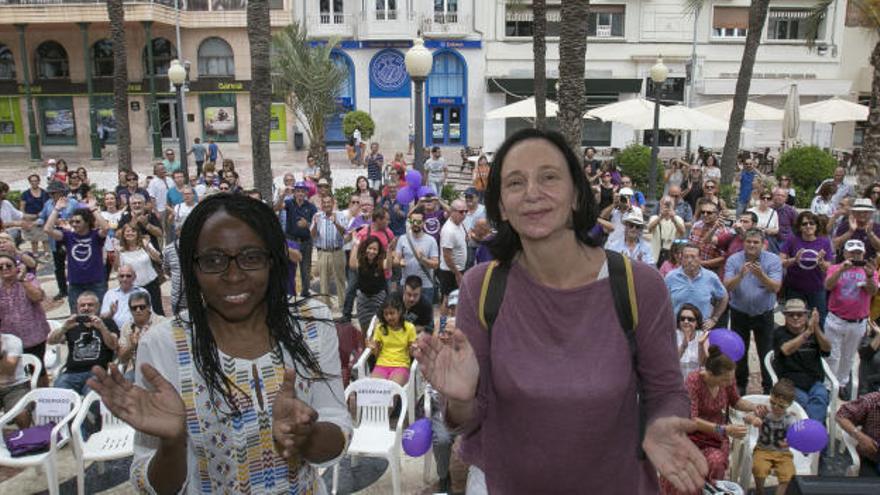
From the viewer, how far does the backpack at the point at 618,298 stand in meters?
1.98

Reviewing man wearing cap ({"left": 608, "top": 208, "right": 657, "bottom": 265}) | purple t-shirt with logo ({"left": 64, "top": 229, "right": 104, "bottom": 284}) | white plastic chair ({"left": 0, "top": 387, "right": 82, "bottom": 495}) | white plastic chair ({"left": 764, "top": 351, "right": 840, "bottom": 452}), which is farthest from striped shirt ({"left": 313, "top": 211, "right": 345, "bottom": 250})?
white plastic chair ({"left": 764, "top": 351, "right": 840, "bottom": 452})

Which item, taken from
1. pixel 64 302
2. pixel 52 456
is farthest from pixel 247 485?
pixel 64 302

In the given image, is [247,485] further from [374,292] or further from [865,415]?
[374,292]

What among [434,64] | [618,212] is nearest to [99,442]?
[618,212]

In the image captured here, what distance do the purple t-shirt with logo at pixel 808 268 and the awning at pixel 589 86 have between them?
25.6m

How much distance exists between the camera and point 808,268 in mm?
7902

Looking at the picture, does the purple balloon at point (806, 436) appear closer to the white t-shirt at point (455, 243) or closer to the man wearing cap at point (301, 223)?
the white t-shirt at point (455, 243)

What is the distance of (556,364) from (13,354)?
588cm

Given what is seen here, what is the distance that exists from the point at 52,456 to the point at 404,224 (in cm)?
689

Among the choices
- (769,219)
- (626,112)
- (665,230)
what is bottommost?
Result: (665,230)

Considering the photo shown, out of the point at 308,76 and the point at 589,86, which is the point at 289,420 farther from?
the point at 589,86

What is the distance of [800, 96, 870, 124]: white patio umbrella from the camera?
22.1 metres

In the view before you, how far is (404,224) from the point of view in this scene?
11.5 m

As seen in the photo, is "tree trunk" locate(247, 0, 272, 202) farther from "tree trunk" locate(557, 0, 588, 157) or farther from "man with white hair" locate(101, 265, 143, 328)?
"man with white hair" locate(101, 265, 143, 328)
